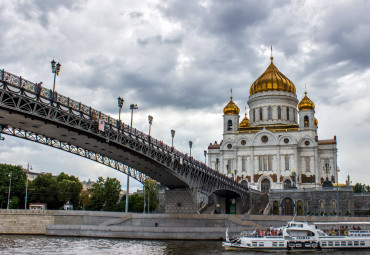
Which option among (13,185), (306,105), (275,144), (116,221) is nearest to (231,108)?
(275,144)

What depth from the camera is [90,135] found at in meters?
36.2

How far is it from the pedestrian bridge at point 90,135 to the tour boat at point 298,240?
1290cm

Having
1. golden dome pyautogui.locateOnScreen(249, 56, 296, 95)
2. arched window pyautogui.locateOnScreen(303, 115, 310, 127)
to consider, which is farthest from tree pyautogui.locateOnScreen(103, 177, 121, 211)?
arched window pyautogui.locateOnScreen(303, 115, 310, 127)

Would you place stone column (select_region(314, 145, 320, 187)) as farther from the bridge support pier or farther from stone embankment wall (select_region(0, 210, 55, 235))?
stone embankment wall (select_region(0, 210, 55, 235))

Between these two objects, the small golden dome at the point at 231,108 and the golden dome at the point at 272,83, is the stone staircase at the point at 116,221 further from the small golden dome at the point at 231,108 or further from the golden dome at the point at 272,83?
the golden dome at the point at 272,83

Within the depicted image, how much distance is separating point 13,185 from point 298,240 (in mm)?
Result: 54191

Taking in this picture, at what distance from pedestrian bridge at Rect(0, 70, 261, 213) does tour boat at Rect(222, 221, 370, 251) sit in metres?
12.9

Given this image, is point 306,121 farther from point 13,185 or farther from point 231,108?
point 13,185

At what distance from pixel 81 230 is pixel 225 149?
50877 mm

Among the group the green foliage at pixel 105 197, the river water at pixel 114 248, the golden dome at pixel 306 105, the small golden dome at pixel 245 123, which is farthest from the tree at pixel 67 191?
the golden dome at pixel 306 105

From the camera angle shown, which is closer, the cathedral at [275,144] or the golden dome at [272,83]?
the cathedral at [275,144]

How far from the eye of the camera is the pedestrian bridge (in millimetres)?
29297

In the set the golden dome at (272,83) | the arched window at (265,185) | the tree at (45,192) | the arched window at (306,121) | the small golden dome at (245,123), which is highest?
the golden dome at (272,83)

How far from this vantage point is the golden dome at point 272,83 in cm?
9381
